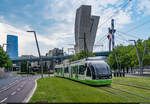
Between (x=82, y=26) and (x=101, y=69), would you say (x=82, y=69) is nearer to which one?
(x=101, y=69)

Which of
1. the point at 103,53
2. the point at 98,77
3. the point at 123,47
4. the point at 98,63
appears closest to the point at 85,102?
Result: the point at 98,77

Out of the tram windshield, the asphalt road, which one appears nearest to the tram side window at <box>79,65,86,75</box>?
the tram windshield

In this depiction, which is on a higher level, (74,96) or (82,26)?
(82,26)

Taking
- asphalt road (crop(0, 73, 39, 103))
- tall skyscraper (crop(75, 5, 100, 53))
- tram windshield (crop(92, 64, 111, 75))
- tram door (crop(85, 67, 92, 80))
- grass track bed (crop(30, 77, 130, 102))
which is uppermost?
tall skyscraper (crop(75, 5, 100, 53))

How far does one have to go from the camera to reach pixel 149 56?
122ft

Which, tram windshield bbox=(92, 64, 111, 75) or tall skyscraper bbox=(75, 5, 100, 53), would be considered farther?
tall skyscraper bbox=(75, 5, 100, 53)

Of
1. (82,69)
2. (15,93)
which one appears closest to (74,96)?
(15,93)

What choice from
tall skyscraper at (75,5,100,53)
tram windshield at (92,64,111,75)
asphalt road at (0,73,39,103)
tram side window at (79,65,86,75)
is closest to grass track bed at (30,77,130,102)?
asphalt road at (0,73,39,103)

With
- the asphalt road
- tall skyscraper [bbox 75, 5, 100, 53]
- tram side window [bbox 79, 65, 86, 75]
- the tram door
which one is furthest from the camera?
tall skyscraper [bbox 75, 5, 100, 53]

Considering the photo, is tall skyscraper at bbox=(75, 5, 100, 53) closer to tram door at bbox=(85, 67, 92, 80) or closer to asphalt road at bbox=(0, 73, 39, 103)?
asphalt road at bbox=(0, 73, 39, 103)

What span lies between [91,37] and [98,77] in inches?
3955

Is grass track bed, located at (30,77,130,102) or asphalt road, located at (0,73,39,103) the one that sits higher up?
grass track bed, located at (30,77,130,102)

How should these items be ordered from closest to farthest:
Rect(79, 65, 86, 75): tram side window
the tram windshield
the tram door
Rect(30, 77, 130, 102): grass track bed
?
Rect(30, 77, 130, 102): grass track bed < the tram windshield < the tram door < Rect(79, 65, 86, 75): tram side window

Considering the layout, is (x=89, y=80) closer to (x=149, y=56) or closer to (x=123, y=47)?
(x=149, y=56)
